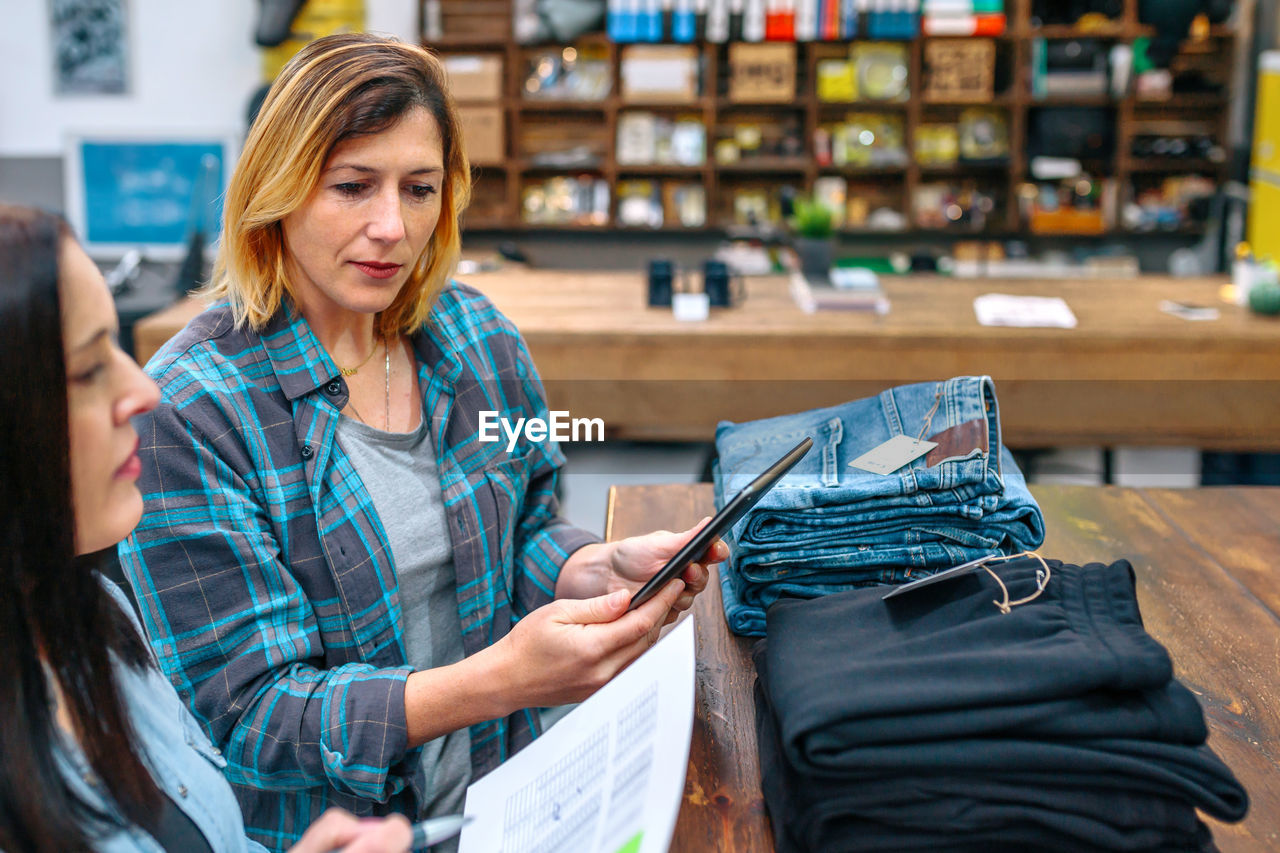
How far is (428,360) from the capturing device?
144cm

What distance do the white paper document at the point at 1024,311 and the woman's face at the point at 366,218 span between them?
230 centimetres

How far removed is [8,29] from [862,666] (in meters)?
6.74

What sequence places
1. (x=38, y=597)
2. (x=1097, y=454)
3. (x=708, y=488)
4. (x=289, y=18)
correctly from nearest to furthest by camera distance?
(x=38, y=597) → (x=708, y=488) → (x=1097, y=454) → (x=289, y=18)

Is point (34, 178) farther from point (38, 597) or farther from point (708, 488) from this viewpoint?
point (38, 597)

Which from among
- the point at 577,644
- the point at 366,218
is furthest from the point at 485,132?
the point at 577,644

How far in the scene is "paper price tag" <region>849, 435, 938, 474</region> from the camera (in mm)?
1125

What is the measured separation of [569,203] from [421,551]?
4.73 m

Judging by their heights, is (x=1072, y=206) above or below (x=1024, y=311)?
above

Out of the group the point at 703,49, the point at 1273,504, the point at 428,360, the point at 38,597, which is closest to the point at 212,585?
the point at 38,597

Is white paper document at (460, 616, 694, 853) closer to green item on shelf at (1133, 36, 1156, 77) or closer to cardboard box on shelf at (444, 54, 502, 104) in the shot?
cardboard box on shelf at (444, 54, 502, 104)

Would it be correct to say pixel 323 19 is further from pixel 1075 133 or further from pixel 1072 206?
pixel 1072 206

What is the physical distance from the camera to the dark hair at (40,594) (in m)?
0.74

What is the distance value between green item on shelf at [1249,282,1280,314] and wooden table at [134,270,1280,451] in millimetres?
130

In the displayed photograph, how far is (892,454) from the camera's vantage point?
3.77 feet
